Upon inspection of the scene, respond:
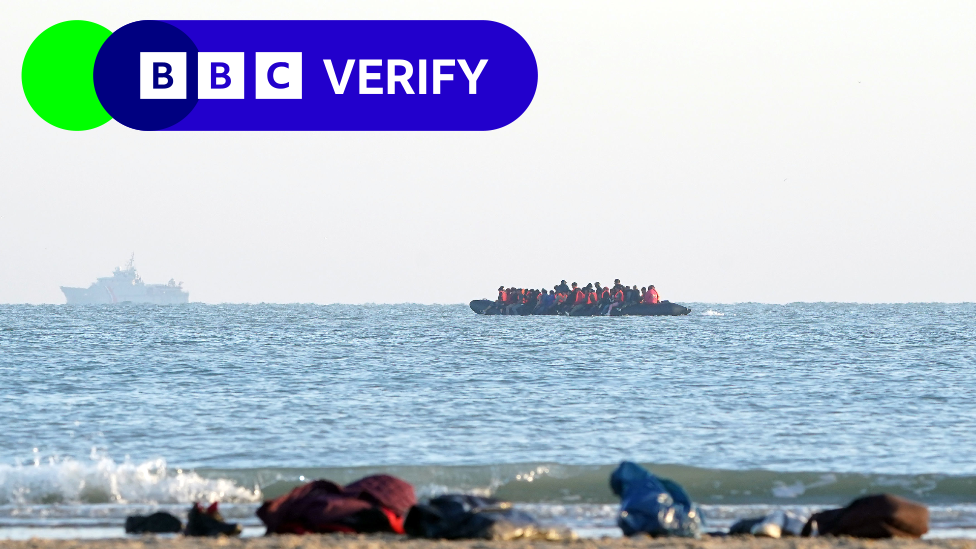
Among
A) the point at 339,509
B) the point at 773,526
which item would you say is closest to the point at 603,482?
the point at 773,526

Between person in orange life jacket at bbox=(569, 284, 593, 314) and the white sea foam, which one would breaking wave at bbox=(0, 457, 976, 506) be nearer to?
the white sea foam

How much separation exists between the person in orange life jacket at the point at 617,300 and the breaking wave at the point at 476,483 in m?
70.2

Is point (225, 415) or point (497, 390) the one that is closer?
point (225, 415)

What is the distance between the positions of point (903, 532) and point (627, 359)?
84.4 feet

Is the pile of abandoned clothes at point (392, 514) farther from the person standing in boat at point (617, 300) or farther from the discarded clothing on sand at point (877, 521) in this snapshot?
the person standing in boat at point (617, 300)

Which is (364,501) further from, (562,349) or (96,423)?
(562,349)

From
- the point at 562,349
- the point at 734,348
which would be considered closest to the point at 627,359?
the point at 562,349

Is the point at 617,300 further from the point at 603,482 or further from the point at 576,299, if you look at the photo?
the point at 603,482

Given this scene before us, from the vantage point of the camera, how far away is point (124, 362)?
33.0 metres

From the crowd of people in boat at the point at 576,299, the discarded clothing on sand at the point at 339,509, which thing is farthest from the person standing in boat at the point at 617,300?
the discarded clothing on sand at the point at 339,509

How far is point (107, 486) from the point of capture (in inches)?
454

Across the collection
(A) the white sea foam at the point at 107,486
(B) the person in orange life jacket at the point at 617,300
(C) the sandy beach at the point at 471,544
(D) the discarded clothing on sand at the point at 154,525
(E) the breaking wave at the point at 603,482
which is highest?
(B) the person in orange life jacket at the point at 617,300

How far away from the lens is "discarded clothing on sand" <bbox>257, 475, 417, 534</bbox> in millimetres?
8086

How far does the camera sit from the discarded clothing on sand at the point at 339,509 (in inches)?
318
